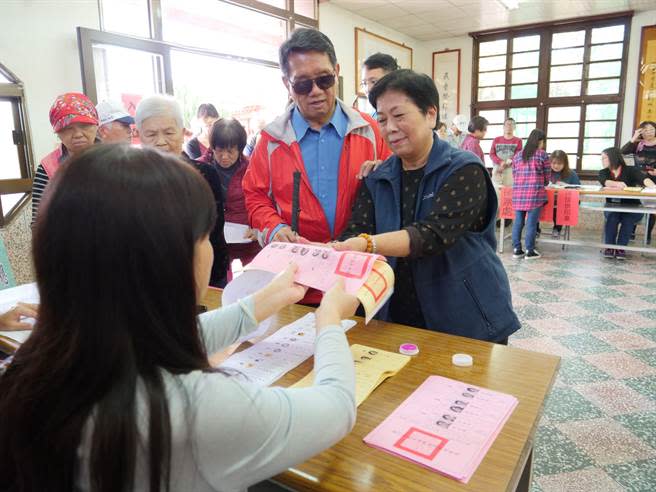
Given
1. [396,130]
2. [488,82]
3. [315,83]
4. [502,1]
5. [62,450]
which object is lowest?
[62,450]

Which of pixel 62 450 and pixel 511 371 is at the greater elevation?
pixel 62 450

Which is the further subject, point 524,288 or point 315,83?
point 524,288

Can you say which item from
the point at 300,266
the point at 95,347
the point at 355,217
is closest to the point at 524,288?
the point at 355,217

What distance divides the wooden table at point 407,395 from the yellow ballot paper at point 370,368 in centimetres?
1

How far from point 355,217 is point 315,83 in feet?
1.49

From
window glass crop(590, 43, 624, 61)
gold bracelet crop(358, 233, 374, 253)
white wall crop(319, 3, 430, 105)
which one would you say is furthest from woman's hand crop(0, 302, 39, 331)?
window glass crop(590, 43, 624, 61)

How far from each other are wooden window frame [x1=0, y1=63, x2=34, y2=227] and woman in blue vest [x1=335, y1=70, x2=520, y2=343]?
3.25m

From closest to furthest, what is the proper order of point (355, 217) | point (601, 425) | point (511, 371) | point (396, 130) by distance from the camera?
1. point (511, 371)
2. point (396, 130)
3. point (355, 217)
4. point (601, 425)

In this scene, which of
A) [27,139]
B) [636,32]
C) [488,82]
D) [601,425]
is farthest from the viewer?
[488,82]

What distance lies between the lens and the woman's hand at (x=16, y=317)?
127cm

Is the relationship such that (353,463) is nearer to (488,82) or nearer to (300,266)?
(300,266)

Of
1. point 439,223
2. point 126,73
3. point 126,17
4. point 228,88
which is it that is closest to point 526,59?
point 228,88

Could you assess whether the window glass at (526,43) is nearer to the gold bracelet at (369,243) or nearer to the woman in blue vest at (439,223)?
the woman in blue vest at (439,223)

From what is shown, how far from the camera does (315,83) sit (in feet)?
4.93
